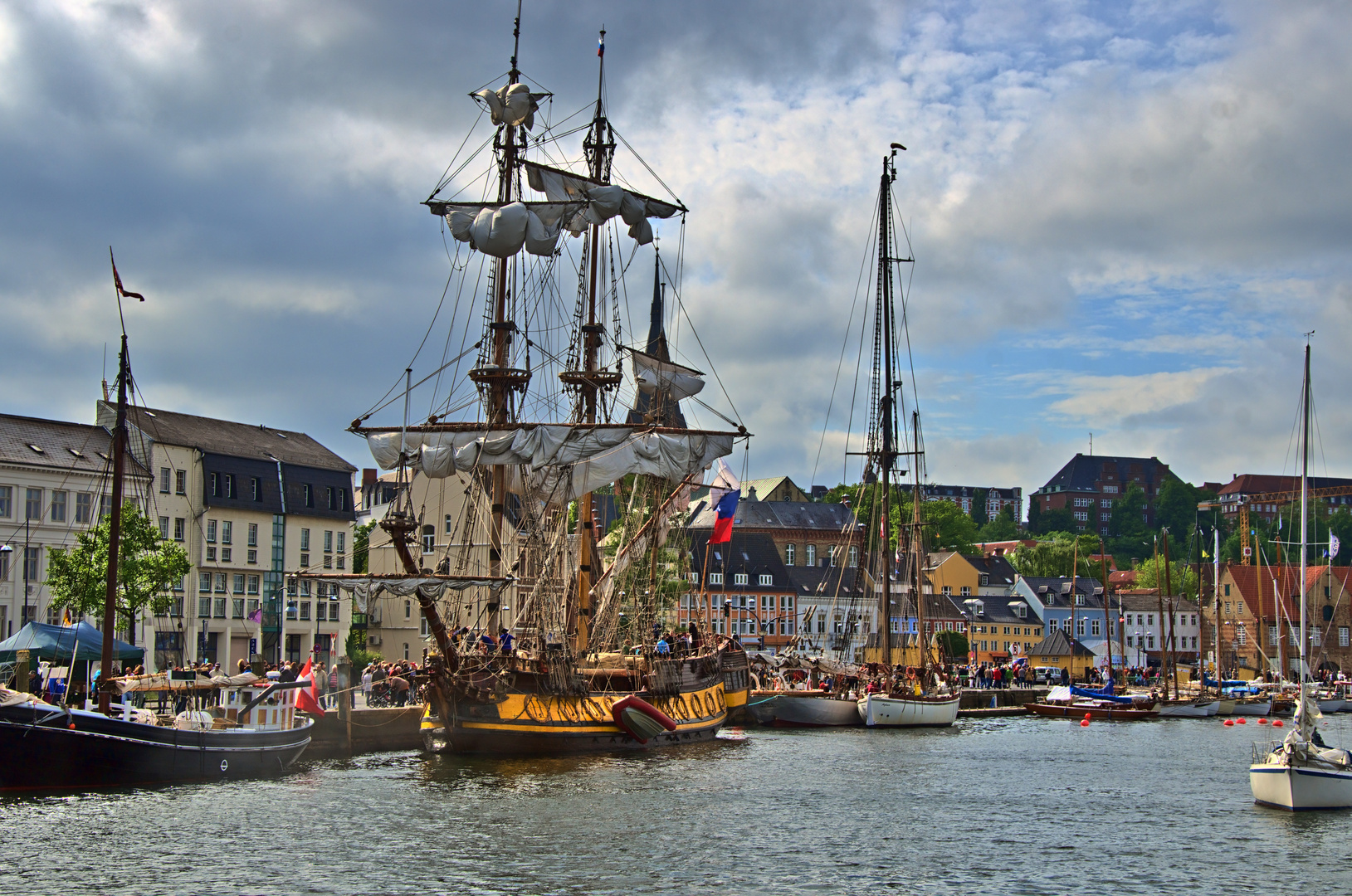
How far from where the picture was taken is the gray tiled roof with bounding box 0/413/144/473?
69.4 m

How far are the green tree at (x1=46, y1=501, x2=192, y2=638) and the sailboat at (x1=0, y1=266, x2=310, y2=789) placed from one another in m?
10.8

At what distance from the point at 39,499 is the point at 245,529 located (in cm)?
1404

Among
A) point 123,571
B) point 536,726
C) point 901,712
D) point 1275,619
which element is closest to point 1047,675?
point 1275,619

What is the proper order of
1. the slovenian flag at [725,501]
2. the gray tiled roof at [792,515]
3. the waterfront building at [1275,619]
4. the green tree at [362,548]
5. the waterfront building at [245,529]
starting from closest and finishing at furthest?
the slovenian flag at [725,501]
the waterfront building at [245,529]
the green tree at [362,548]
the waterfront building at [1275,619]
the gray tiled roof at [792,515]

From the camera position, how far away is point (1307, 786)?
3725cm

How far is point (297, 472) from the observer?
86312 mm

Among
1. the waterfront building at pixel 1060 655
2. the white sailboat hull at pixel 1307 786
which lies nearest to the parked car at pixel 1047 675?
the waterfront building at pixel 1060 655

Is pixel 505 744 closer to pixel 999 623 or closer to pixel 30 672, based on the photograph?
pixel 30 672

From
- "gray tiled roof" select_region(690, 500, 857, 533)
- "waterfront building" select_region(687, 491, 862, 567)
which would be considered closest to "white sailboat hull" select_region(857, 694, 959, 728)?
"waterfront building" select_region(687, 491, 862, 567)

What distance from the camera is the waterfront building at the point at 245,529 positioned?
255 ft

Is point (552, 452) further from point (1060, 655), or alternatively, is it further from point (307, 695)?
point (1060, 655)

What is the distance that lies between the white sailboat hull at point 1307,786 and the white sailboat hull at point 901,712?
105 ft

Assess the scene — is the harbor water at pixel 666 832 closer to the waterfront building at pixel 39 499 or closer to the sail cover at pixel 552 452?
the sail cover at pixel 552 452

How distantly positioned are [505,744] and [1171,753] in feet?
93.6
